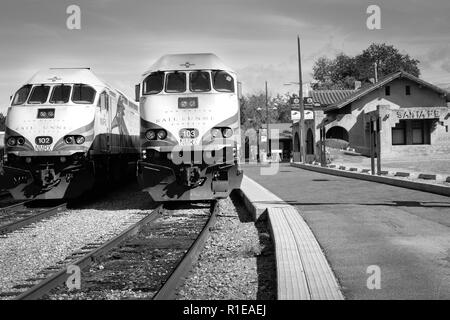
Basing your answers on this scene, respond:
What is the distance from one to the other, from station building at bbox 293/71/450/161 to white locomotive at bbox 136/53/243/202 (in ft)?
86.0

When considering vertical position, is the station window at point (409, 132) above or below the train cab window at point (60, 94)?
below

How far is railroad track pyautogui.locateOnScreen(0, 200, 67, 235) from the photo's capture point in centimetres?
1024

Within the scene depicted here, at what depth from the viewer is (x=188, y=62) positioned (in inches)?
508

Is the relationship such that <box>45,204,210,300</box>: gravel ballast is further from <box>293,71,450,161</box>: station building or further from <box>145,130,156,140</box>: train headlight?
<box>293,71,450,161</box>: station building

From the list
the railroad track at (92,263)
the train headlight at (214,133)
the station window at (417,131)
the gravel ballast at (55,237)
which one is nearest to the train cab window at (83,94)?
the gravel ballast at (55,237)

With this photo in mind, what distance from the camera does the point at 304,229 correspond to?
7914 millimetres

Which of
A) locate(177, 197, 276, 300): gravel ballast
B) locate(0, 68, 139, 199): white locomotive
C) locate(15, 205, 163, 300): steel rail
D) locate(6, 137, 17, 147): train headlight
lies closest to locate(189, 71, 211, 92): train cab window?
locate(0, 68, 139, 199): white locomotive

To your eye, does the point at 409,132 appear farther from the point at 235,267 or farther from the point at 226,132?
the point at 235,267

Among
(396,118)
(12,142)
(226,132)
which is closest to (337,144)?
(396,118)

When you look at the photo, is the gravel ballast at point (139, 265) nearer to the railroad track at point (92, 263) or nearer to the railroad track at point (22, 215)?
the railroad track at point (92, 263)

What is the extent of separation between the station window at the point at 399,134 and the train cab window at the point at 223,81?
30.9 m

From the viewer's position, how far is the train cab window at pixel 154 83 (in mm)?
12594

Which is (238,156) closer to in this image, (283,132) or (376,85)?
(376,85)
